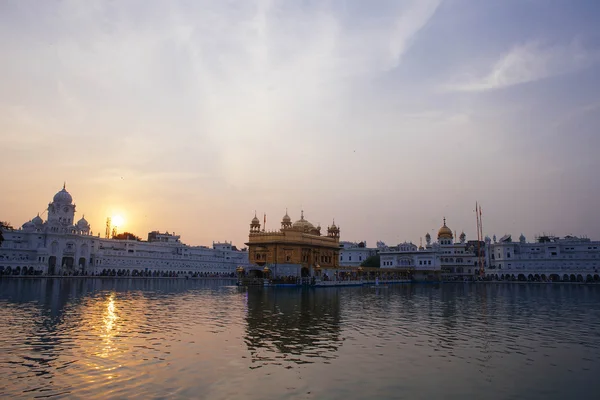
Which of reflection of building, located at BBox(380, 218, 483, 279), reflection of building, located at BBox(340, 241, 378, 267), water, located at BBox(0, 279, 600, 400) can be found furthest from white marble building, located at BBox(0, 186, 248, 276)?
water, located at BBox(0, 279, 600, 400)

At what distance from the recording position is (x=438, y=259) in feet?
317

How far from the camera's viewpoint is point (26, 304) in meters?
30.0

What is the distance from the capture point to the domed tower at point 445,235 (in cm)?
10888

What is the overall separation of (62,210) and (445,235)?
8672cm

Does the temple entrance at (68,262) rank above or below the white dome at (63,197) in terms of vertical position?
below

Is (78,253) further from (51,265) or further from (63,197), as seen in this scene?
(63,197)

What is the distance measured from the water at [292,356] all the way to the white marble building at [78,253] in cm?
6672

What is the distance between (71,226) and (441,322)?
88.2 m

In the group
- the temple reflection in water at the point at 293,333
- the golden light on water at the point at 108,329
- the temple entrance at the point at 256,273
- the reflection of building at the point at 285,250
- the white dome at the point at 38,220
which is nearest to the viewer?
the temple reflection in water at the point at 293,333

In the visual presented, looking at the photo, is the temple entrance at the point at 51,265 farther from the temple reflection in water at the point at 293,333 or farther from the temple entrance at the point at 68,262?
the temple reflection in water at the point at 293,333

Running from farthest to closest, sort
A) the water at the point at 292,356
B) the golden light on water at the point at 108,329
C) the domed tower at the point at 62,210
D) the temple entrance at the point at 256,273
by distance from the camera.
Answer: the domed tower at the point at 62,210
the temple entrance at the point at 256,273
the golden light on water at the point at 108,329
the water at the point at 292,356

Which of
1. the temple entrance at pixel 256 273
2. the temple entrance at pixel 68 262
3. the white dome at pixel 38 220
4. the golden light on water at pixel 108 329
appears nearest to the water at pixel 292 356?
the golden light on water at pixel 108 329

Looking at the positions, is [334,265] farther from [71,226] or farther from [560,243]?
[71,226]

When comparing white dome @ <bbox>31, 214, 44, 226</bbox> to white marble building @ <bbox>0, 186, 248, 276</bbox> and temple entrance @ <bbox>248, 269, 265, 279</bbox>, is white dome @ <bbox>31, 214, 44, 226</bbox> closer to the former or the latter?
white marble building @ <bbox>0, 186, 248, 276</bbox>
